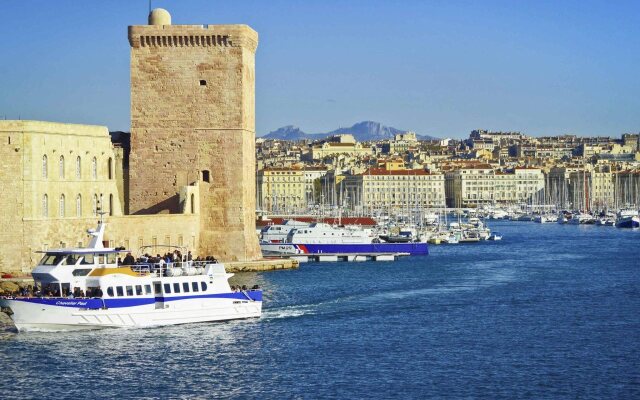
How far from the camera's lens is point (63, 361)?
22.4 metres

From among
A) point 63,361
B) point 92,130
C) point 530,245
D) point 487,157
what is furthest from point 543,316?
point 487,157

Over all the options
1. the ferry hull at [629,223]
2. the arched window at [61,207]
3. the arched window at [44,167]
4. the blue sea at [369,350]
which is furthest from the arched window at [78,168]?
the ferry hull at [629,223]

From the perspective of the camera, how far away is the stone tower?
39344mm

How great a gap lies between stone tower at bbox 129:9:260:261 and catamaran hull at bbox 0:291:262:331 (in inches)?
463

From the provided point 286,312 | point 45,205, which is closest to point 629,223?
point 45,205

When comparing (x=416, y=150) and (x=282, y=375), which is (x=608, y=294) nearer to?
(x=282, y=375)

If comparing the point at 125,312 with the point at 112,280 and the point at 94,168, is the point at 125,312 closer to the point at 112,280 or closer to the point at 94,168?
the point at 112,280

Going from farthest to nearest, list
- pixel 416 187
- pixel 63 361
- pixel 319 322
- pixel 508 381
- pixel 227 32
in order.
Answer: pixel 416 187 → pixel 227 32 → pixel 319 322 → pixel 63 361 → pixel 508 381

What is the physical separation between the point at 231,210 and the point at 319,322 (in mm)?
12360

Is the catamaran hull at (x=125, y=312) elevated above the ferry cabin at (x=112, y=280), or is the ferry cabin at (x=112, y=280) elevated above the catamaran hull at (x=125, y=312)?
the ferry cabin at (x=112, y=280)

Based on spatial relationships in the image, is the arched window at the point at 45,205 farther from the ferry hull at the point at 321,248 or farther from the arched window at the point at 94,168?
the ferry hull at the point at 321,248

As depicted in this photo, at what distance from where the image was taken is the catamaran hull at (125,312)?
81.6 ft

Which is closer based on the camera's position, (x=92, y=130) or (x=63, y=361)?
(x=63, y=361)

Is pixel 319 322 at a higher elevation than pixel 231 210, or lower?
lower
